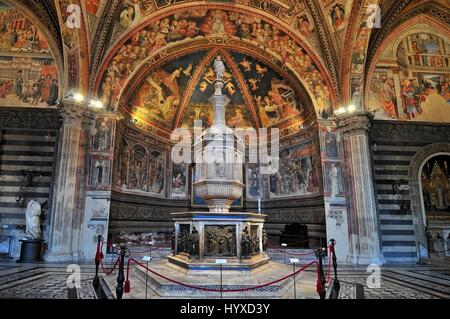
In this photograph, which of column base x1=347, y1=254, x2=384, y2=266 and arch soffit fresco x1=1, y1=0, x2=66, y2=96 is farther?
arch soffit fresco x1=1, y1=0, x2=66, y2=96

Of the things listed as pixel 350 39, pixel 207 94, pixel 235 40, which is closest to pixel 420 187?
pixel 350 39

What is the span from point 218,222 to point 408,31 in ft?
42.5

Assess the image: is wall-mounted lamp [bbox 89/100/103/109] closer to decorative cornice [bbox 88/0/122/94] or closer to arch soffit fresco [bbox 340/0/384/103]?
decorative cornice [bbox 88/0/122/94]

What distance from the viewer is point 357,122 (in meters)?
12.0

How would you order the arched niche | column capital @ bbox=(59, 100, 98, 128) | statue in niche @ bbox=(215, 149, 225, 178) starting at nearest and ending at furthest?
statue in niche @ bbox=(215, 149, 225, 178)
column capital @ bbox=(59, 100, 98, 128)
the arched niche

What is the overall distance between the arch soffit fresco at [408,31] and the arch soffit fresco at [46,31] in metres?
13.2

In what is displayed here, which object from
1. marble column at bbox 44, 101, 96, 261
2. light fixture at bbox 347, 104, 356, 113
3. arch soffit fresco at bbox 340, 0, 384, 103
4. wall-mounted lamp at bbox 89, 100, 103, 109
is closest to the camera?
marble column at bbox 44, 101, 96, 261

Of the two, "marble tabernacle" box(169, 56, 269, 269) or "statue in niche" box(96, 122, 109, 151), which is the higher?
"statue in niche" box(96, 122, 109, 151)

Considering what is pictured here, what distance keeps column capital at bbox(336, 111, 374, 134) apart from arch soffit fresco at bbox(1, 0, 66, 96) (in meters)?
11.8

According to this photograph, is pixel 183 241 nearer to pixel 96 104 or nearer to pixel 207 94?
pixel 96 104

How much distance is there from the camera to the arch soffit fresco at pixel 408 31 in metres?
13.1

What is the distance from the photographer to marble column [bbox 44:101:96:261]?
10234mm

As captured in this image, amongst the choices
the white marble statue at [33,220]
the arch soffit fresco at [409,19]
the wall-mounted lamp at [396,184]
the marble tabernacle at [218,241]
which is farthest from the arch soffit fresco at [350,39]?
the white marble statue at [33,220]

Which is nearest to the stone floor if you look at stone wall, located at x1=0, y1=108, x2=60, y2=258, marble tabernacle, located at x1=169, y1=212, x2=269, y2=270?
marble tabernacle, located at x1=169, y1=212, x2=269, y2=270
